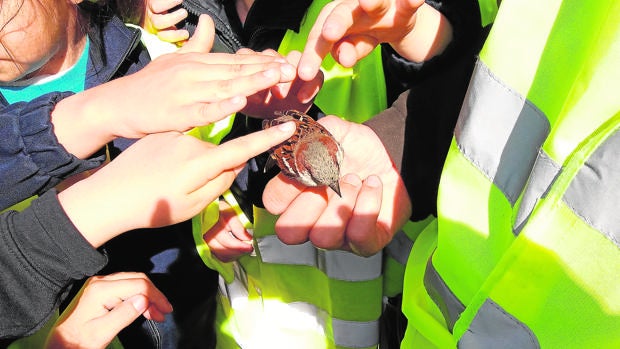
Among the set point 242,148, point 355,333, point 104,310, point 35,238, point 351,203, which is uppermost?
point 242,148

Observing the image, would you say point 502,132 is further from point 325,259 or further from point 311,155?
point 325,259

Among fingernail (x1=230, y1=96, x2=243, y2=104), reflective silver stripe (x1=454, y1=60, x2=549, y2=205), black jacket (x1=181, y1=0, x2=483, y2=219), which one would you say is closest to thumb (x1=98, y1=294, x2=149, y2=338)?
fingernail (x1=230, y1=96, x2=243, y2=104)

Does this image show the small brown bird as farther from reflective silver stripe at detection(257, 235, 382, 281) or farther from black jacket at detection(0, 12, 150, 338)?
black jacket at detection(0, 12, 150, 338)

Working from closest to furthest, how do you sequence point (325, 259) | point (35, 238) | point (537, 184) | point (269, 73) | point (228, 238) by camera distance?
point (537, 184), point (35, 238), point (269, 73), point (325, 259), point (228, 238)

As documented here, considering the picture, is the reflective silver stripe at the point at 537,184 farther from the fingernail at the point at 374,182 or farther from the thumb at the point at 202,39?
the thumb at the point at 202,39

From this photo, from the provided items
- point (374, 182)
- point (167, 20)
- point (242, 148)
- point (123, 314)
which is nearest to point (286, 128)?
point (242, 148)

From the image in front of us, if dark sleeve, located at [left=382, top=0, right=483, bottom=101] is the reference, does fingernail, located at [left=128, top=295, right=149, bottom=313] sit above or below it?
below
